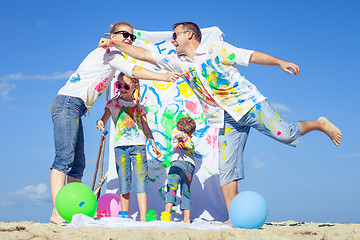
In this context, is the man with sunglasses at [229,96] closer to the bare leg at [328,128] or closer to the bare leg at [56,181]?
the bare leg at [328,128]

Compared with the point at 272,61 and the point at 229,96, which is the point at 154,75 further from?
the point at 272,61

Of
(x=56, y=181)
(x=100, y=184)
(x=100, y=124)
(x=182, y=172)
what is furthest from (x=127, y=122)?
(x=100, y=184)

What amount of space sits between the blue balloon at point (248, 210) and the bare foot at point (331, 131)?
118cm

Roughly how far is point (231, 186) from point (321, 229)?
1093 mm

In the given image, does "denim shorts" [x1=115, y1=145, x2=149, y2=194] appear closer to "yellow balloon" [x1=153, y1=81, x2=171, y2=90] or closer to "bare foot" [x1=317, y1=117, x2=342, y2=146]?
"yellow balloon" [x1=153, y1=81, x2=171, y2=90]

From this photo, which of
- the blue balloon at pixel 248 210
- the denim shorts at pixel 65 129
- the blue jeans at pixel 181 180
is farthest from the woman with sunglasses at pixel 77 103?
the blue balloon at pixel 248 210

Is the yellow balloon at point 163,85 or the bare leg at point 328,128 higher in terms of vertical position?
the yellow balloon at point 163,85

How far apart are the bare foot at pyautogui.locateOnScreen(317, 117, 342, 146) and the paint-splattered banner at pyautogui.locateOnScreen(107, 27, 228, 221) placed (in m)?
1.85

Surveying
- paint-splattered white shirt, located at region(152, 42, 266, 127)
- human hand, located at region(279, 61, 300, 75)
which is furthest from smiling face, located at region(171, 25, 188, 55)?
human hand, located at region(279, 61, 300, 75)

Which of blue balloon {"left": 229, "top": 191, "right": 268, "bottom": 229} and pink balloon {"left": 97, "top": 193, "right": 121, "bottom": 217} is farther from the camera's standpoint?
pink balloon {"left": 97, "top": 193, "right": 121, "bottom": 217}

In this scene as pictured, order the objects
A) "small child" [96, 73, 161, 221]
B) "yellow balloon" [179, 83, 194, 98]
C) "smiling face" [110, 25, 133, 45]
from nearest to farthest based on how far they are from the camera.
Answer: "smiling face" [110, 25, 133, 45], "small child" [96, 73, 161, 221], "yellow balloon" [179, 83, 194, 98]

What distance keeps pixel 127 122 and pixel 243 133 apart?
148 cm

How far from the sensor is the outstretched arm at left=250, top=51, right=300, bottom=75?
13.5 ft

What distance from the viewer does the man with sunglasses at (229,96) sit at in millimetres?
4414
